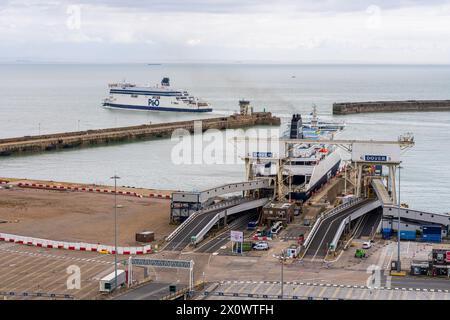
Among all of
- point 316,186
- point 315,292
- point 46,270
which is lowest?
point 315,292

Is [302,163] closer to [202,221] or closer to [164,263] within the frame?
[202,221]

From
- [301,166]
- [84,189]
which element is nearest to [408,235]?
[301,166]

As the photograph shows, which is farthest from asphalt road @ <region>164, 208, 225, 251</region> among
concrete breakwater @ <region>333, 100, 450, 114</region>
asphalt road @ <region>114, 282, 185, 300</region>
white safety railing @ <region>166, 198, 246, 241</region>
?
concrete breakwater @ <region>333, 100, 450, 114</region>

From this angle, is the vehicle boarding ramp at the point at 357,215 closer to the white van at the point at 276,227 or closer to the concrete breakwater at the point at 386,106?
the white van at the point at 276,227

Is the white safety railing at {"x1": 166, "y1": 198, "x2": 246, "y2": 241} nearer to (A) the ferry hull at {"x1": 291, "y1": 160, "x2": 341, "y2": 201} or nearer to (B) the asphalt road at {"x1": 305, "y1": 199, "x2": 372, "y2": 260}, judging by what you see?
(A) the ferry hull at {"x1": 291, "y1": 160, "x2": 341, "y2": 201}

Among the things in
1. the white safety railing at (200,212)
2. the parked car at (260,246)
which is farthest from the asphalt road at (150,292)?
the white safety railing at (200,212)
